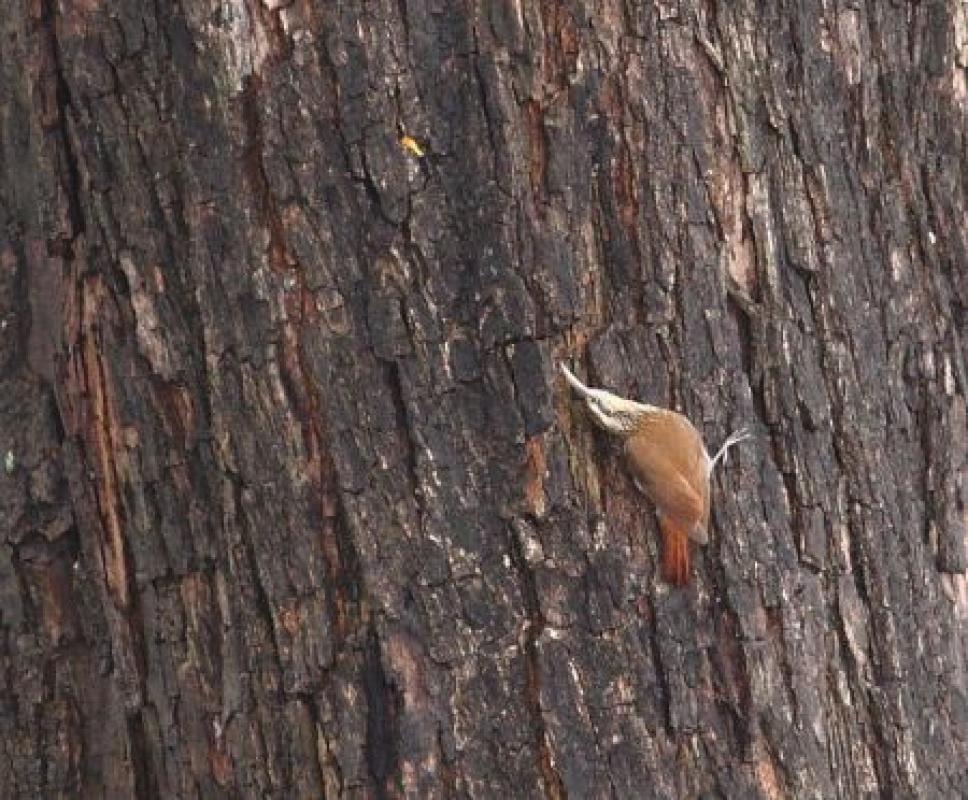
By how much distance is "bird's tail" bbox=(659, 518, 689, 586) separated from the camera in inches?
83.0

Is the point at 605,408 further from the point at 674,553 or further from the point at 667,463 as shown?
the point at 674,553

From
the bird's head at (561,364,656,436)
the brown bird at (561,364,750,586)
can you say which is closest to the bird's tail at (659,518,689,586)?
the brown bird at (561,364,750,586)

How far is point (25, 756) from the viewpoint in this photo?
2.55m

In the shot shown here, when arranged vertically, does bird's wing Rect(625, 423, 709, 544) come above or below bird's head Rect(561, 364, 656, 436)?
below

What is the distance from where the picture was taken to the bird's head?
206 centimetres

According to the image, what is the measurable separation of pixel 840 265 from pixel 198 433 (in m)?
0.95

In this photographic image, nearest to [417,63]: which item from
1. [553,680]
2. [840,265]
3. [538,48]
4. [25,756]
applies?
[538,48]

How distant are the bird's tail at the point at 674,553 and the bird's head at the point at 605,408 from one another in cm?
15

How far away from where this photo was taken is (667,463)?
6.77 ft

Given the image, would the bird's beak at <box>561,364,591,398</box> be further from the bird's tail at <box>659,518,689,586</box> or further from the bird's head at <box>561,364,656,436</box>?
the bird's tail at <box>659,518,689,586</box>

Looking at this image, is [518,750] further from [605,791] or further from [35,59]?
[35,59]

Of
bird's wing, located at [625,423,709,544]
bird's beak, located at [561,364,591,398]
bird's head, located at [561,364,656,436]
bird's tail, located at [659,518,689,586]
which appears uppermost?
bird's beak, located at [561,364,591,398]

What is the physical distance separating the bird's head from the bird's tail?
146 mm

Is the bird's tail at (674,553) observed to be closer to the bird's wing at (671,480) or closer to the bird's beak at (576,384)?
the bird's wing at (671,480)
